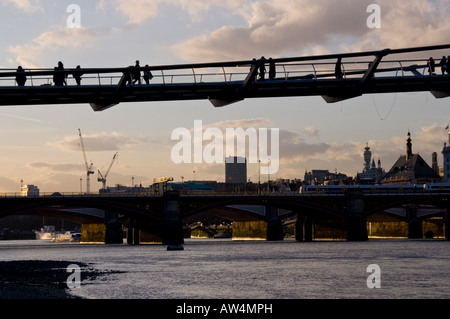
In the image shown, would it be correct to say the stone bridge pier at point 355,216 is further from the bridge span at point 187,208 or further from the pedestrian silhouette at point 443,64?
the pedestrian silhouette at point 443,64

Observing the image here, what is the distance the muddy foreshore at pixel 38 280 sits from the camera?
2058 inches

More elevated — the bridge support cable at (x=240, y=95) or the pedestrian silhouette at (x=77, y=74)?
the pedestrian silhouette at (x=77, y=74)

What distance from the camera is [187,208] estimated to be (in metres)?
168

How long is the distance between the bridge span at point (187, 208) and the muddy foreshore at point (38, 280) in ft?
225

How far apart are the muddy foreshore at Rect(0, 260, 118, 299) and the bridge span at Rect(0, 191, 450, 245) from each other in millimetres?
68543

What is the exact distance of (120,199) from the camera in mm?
160125

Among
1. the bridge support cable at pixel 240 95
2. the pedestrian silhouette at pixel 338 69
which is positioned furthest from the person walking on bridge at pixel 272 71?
the pedestrian silhouette at pixel 338 69

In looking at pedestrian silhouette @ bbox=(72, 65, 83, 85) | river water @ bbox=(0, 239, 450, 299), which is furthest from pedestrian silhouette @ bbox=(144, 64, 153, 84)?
river water @ bbox=(0, 239, 450, 299)

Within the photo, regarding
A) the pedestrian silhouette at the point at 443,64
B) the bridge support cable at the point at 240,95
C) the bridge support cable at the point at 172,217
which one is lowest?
the bridge support cable at the point at 172,217

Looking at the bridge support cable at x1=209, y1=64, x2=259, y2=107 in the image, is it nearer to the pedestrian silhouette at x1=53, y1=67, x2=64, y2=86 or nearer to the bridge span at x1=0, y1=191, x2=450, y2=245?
the pedestrian silhouette at x1=53, y1=67, x2=64, y2=86

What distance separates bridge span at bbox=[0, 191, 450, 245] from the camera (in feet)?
513

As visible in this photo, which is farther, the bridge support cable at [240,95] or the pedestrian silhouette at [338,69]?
the pedestrian silhouette at [338,69]
